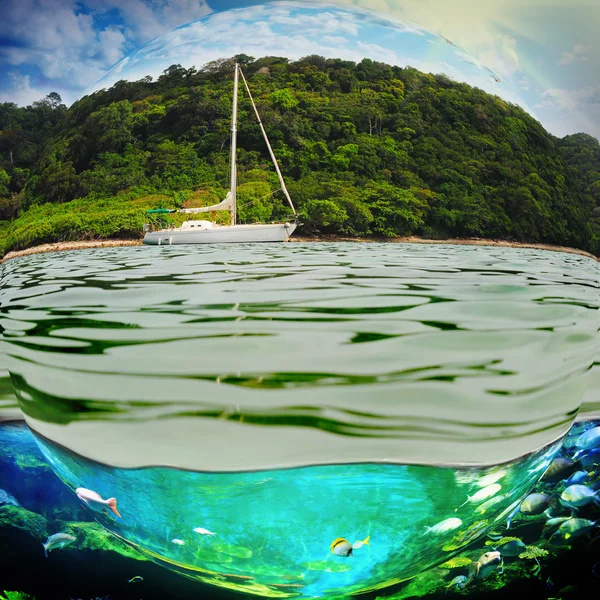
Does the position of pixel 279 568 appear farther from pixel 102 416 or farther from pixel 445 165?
pixel 445 165

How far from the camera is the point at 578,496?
113 centimetres

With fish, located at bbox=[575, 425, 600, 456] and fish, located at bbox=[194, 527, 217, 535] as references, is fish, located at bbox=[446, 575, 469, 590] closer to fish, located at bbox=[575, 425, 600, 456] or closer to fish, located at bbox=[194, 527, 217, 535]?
fish, located at bbox=[575, 425, 600, 456]

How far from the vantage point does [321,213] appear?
191 cm

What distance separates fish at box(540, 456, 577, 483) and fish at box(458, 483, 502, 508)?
0.59 ft

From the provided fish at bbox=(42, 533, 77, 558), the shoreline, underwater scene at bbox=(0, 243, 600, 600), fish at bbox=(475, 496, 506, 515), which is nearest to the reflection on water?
underwater scene at bbox=(0, 243, 600, 600)

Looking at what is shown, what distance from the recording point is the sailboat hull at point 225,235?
1.94 meters

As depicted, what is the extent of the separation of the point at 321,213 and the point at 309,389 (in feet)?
3.68

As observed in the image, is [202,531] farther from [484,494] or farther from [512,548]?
[512,548]

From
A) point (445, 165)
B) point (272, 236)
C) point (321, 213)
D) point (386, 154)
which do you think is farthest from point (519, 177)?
point (272, 236)

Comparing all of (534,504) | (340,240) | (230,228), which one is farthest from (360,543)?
(230,228)

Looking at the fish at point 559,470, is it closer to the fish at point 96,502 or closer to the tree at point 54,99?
the fish at point 96,502

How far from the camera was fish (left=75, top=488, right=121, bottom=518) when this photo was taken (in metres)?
0.96

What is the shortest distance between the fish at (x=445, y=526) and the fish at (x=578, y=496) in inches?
11.7

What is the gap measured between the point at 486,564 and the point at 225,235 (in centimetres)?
135
